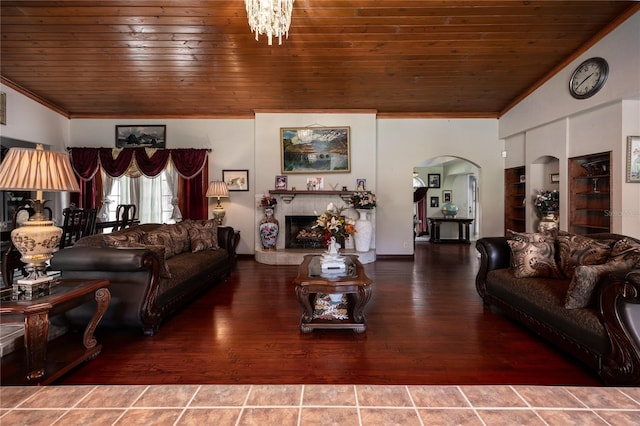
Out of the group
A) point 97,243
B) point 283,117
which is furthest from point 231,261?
point 283,117

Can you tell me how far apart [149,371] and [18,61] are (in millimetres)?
5445

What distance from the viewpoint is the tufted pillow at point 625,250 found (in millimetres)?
2287

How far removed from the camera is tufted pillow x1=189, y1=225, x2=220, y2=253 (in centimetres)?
453

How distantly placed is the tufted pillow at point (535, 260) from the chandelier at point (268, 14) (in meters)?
3.14

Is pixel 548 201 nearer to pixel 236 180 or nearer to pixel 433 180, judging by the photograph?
pixel 433 180

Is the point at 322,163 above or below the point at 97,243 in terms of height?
above

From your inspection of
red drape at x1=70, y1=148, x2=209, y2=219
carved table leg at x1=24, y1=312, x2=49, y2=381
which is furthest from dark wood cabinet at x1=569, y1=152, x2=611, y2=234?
red drape at x1=70, y1=148, x2=209, y2=219

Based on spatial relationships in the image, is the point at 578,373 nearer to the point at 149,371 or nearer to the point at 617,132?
the point at 149,371

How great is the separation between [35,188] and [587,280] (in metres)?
3.77

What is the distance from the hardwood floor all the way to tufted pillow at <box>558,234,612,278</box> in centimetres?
73

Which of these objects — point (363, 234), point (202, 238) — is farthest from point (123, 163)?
point (363, 234)

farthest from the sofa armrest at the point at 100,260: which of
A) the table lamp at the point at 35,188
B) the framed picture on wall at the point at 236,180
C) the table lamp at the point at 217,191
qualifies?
the framed picture on wall at the point at 236,180

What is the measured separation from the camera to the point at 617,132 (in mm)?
4039

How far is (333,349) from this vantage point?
2.56 metres
